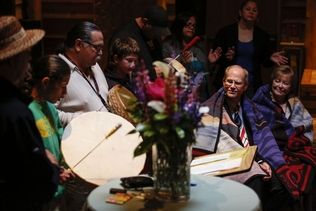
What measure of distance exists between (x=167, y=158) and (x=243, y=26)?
2507mm

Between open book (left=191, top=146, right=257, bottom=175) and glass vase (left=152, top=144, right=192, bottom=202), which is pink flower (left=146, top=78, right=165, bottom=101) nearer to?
glass vase (left=152, top=144, right=192, bottom=202)

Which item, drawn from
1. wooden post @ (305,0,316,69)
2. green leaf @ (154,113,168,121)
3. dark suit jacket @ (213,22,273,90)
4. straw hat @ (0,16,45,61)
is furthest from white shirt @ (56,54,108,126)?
wooden post @ (305,0,316,69)

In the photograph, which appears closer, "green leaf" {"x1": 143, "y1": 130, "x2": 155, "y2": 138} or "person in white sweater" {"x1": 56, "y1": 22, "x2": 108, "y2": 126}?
"green leaf" {"x1": 143, "y1": 130, "x2": 155, "y2": 138}

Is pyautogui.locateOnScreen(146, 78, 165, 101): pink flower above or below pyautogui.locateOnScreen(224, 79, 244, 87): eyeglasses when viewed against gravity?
above

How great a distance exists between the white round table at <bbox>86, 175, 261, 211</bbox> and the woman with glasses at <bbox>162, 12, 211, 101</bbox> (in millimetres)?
1818

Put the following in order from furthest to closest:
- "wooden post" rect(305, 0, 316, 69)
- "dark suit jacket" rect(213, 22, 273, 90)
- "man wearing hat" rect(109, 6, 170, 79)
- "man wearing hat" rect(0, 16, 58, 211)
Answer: "wooden post" rect(305, 0, 316, 69)
"dark suit jacket" rect(213, 22, 273, 90)
"man wearing hat" rect(109, 6, 170, 79)
"man wearing hat" rect(0, 16, 58, 211)

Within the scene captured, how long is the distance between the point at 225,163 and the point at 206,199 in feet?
1.95

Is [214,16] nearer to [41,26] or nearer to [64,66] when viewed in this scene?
[41,26]

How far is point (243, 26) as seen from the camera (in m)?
4.85

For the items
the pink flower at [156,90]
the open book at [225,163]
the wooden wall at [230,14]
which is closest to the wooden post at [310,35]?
the wooden wall at [230,14]

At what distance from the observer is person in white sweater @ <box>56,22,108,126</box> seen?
3.40m

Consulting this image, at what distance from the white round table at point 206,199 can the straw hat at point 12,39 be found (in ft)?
2.18

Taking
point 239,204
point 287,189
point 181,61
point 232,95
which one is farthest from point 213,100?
point 239,204

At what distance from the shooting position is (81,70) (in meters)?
3.50
